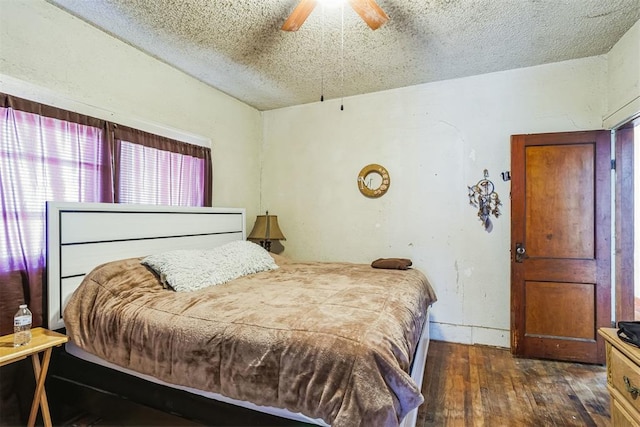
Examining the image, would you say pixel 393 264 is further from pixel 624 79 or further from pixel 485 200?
pixel 624 79

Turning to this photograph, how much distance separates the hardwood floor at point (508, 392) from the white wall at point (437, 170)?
48 centimetres

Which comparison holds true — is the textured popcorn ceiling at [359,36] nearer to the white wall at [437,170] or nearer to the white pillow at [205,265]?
the white wall at [437,170]

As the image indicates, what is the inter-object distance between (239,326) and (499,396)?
194 centimetres

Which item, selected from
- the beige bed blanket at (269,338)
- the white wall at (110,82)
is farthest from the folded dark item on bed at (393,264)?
the white wall at (110,82)

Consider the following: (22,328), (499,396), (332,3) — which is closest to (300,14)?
(332,3)

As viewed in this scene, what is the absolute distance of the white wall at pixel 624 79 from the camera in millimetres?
2332

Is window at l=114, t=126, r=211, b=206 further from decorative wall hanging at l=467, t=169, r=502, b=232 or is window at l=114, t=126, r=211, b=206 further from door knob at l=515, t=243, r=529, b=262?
door knob at l=515, t=243, r=529, b=262

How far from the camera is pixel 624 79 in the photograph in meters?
2.50

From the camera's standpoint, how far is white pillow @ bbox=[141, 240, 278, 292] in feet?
7.22

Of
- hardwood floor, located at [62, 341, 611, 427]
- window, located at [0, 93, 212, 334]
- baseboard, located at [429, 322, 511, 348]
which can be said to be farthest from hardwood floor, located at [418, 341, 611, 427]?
window, located at [0, 93, 212, 334]

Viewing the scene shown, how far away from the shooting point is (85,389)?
1956mm

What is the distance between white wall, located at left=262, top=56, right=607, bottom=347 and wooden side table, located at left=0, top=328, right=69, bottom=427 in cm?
264

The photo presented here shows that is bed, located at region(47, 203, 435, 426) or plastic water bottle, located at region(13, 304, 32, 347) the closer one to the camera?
bed, located at region(47, 203, 435, 426)

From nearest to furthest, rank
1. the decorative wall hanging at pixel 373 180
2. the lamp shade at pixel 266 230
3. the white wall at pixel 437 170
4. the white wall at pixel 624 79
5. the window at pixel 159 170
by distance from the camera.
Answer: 1. the white wall at pixel 624 79
2. the window at pixel 159 170
3. the white wall at pixel 437 170
4. the decorative wall hanging at pixel 373 180
5. the lamp shade at pixel 266 230
